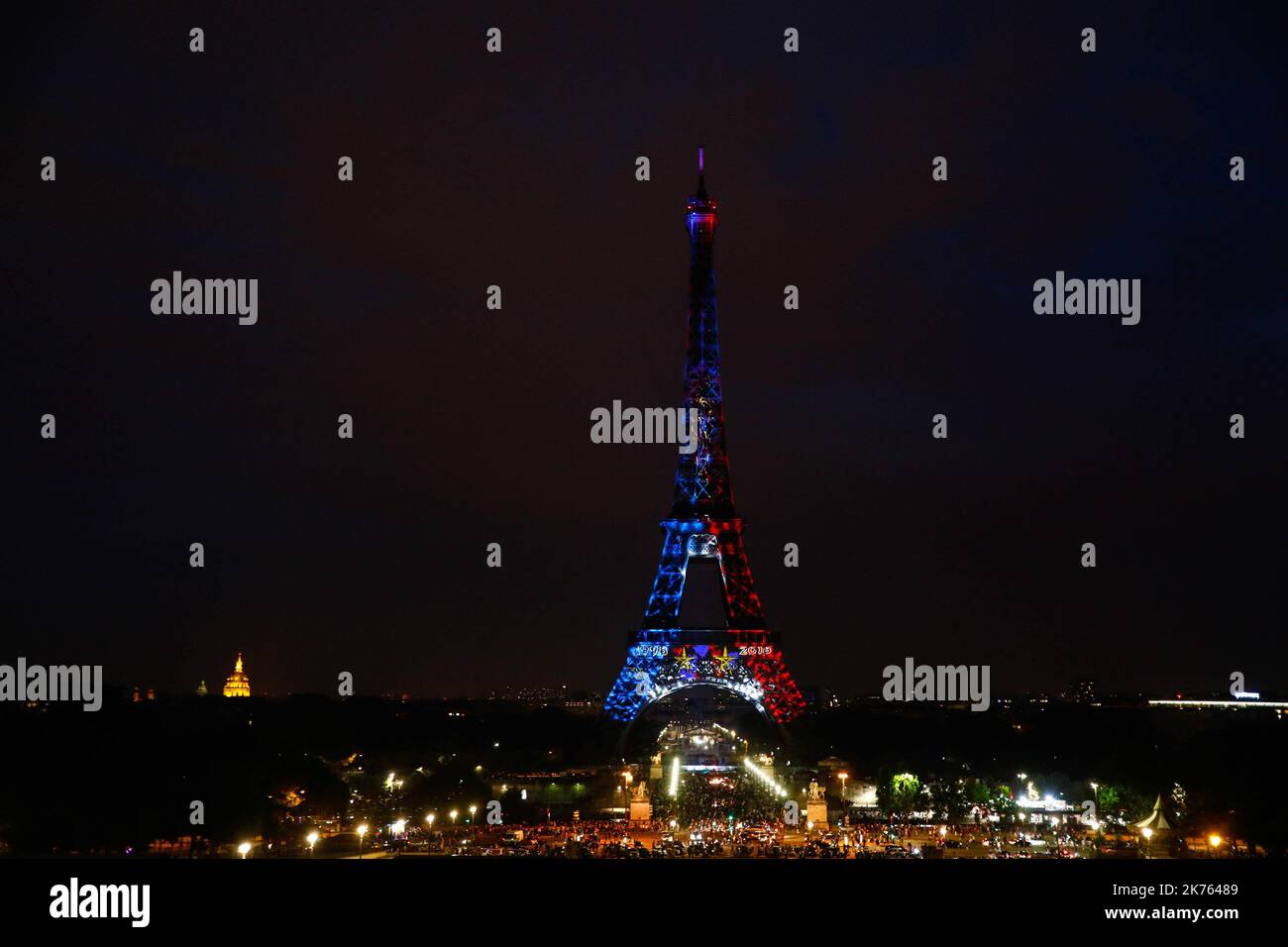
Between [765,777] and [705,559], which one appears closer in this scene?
[765,777]

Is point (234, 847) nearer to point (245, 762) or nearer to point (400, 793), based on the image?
point (245, 762)

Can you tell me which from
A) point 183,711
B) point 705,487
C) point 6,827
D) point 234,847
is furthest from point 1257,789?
point 183,711

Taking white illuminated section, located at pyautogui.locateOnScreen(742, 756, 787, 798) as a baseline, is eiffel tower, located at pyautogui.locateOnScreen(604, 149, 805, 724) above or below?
above

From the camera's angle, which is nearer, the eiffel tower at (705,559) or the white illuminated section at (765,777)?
the white illuminated section at (765,777)

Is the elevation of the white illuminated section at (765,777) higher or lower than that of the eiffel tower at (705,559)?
lower

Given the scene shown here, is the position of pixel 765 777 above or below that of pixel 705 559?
below

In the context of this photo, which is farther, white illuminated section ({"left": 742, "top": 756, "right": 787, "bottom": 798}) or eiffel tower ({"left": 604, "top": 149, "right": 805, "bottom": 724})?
eiffel tower ({"left": 604, "top": 149, "right": 805, "bottom": 724})
